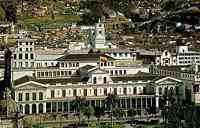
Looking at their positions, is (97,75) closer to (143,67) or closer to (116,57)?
(143,67)

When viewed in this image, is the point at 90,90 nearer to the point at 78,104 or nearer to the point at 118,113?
the point at 78,104

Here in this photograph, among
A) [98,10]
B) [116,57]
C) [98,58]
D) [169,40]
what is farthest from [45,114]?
[98,10]

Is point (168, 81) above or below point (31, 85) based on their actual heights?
below

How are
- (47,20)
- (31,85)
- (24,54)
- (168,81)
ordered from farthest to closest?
(47,20) → (24,54) → (168,81) → (31,85)

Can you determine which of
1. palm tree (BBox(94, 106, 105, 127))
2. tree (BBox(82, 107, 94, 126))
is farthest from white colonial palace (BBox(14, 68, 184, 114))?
tree (BBox(82, 107, 94, 126))

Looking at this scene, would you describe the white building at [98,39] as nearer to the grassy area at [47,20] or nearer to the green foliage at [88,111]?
the green foliage at [88,111]

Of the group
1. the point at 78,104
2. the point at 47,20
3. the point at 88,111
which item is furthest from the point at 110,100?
the point at 47,20

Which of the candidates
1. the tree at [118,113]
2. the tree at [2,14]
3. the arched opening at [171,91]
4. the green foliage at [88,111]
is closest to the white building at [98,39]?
the arched opening at [171,91]

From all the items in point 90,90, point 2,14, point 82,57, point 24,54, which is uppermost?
point 2,14
